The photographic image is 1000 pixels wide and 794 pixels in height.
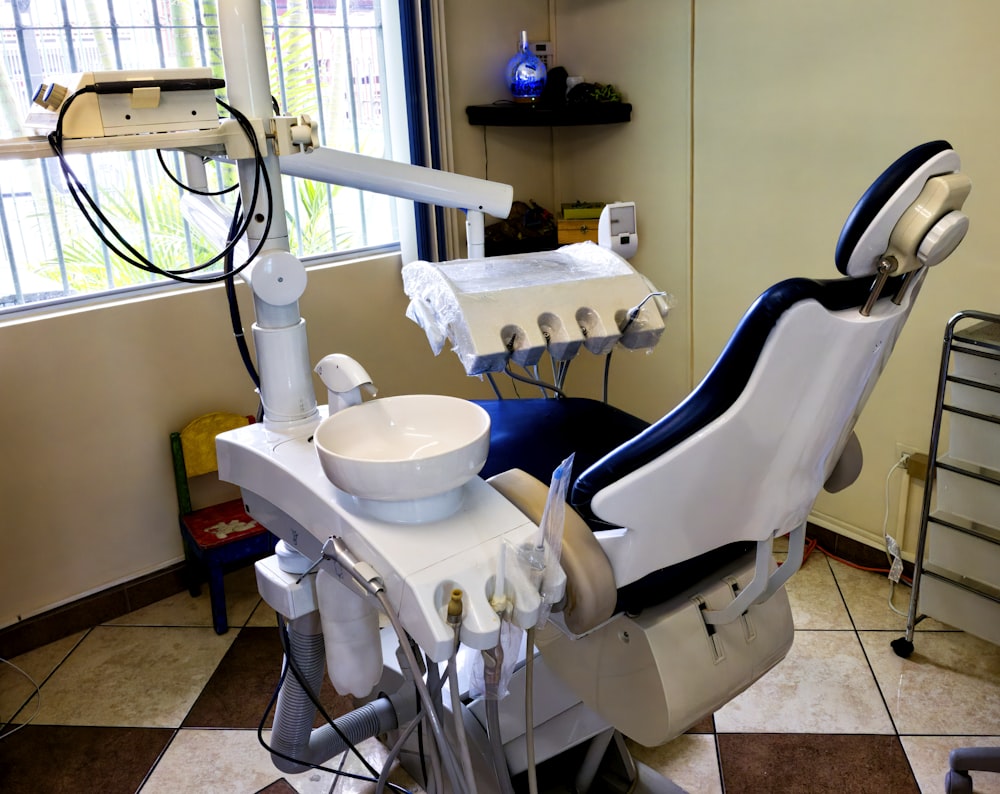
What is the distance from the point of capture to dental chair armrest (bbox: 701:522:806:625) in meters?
1.35

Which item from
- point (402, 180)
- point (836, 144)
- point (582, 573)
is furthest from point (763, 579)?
point (836, 144)

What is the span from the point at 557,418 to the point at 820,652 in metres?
0.98

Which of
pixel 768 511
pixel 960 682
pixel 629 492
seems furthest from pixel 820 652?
pixel 629 492

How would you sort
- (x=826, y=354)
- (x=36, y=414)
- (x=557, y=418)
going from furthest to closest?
(x=36, y=414)
(x=557, y=418)
(x=826, y=354)

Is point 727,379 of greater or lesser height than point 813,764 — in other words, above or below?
above

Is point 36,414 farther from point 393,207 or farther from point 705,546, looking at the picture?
point 705,546

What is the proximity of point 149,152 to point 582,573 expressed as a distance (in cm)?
187

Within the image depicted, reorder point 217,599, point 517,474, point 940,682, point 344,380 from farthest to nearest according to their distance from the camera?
point 217,599
point 940,682
point 344,380
point 517,474

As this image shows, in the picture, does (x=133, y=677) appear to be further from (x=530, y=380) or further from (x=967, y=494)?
(x=967, y=494)

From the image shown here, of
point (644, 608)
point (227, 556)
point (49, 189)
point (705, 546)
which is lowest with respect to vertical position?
point (227, 556)

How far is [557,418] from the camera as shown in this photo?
1.89 meters

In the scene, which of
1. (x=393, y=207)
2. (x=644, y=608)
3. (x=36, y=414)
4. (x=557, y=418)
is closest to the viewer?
(x=644, y=608)

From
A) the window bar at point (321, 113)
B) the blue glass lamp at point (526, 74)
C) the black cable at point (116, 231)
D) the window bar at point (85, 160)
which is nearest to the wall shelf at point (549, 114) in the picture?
the blue glass lamp at point (526, 74)

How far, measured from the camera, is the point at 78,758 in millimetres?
2020
